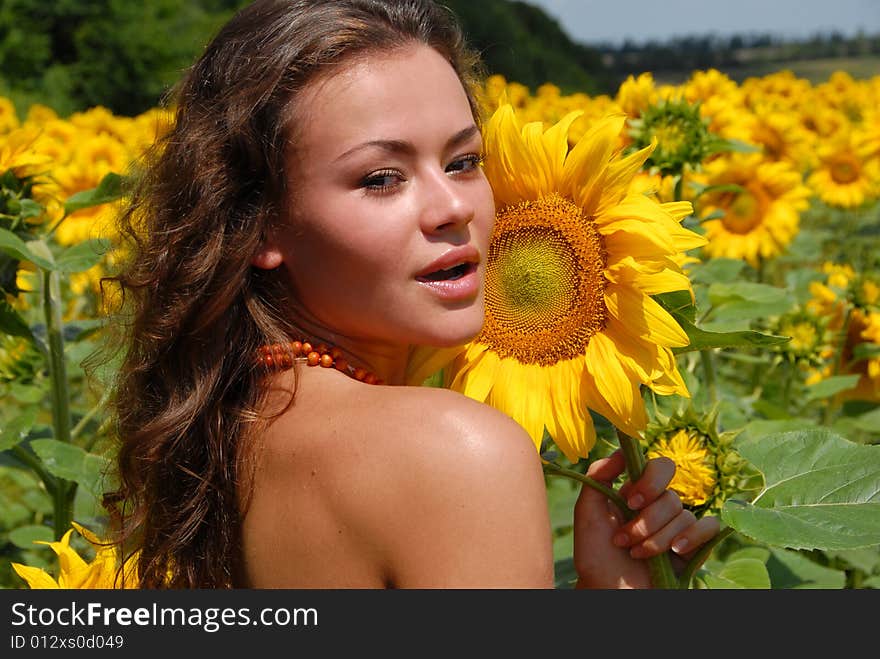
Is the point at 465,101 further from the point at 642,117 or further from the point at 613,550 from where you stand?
the point at 642,117

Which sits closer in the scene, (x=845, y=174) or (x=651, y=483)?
(x=651, y=483)

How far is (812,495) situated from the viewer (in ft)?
4.07

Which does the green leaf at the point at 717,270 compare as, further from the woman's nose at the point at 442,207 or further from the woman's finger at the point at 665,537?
the woman's nose at the point at 442,207

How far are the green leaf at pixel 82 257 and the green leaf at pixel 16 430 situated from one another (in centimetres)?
24

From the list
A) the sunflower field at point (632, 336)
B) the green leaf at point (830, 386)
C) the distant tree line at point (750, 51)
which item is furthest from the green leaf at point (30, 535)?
the distant tree line at point (750, 51)

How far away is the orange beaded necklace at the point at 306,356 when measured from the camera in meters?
1.25

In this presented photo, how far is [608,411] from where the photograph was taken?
122 cm

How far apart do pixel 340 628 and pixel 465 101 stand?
0.59 meters

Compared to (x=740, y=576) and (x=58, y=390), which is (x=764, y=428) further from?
(x=58, y=390)

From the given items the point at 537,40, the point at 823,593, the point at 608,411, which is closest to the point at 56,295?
the point at 608,411

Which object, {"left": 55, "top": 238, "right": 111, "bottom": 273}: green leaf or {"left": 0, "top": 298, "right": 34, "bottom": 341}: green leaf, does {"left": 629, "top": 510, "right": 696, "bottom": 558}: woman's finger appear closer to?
{"left": 55, "top": 238, "right": 111, "bottom": 273}: green leaf

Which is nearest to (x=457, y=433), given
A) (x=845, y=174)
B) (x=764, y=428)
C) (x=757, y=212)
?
(x=764, y=428)

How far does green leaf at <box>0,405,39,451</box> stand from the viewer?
5.86 ft

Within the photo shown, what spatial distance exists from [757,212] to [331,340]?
2155 millimetres
